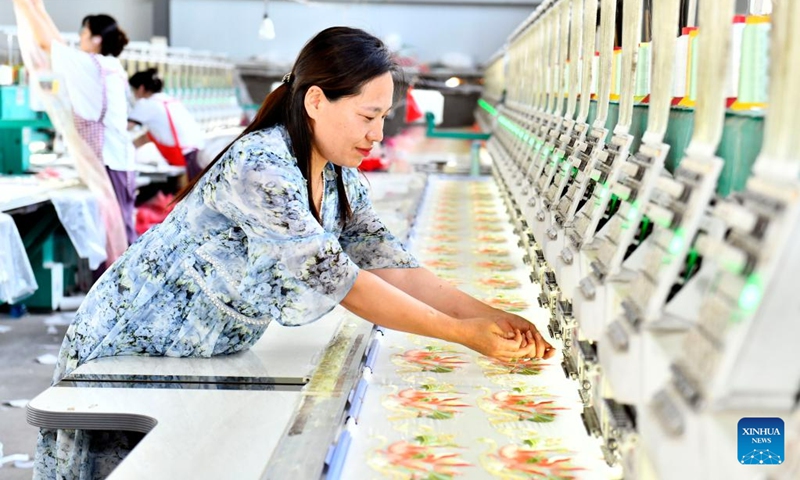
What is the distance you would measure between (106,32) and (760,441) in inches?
218

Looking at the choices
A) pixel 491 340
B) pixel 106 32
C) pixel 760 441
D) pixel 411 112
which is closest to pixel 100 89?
pixel 106 32

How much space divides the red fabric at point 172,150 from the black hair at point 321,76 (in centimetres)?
573

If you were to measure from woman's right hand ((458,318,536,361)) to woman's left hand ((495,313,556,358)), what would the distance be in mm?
35

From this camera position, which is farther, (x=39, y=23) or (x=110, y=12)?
(x=110, y=12)

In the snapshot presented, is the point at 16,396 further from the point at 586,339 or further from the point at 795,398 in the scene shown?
the point at 795,398

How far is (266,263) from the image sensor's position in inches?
76.5

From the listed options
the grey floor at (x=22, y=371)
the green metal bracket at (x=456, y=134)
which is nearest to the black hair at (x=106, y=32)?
the grey floor at (x=22, y=371)

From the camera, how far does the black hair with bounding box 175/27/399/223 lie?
2.02m

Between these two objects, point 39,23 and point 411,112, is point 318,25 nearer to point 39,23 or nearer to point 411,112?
point 411,112

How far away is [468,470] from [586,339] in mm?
285

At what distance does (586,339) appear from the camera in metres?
1.60

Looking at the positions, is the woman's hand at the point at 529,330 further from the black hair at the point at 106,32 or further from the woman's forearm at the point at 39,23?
the black hair at the point at 106,32

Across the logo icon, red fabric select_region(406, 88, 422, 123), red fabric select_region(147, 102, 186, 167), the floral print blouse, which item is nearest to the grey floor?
the floral print blouse

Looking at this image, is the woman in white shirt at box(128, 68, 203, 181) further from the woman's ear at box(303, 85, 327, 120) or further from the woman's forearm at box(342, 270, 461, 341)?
the woman's forearm at box(342, 270, 461, 341)
